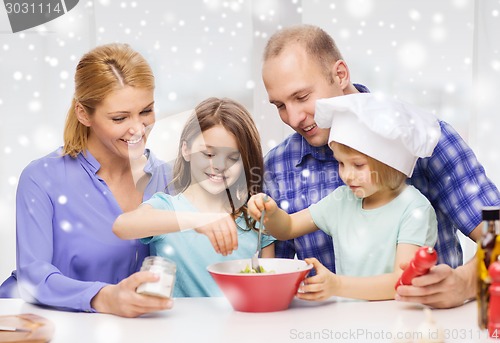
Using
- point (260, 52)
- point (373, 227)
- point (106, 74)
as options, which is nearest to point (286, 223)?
point (373, 227)

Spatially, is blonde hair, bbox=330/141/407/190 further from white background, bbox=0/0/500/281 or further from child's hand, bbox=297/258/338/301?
white background, bbox=0/0/500/281

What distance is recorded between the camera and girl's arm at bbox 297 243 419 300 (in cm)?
113

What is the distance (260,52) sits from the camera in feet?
6.89

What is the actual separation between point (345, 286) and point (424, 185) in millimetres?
448

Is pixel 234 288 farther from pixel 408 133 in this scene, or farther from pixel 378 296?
pixel 408 133

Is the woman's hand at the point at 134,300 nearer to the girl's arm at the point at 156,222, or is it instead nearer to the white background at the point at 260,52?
the girl's arm at the point at 156,222

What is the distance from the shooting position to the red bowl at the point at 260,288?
1084mm

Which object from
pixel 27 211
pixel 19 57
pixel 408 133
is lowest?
pixel 27 211

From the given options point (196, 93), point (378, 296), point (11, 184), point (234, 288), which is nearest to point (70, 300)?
point (234, 288)

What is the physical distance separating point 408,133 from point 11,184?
160cm

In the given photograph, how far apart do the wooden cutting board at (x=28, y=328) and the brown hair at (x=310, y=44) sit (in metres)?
0.83

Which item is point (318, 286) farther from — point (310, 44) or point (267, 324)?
point (310, 44)

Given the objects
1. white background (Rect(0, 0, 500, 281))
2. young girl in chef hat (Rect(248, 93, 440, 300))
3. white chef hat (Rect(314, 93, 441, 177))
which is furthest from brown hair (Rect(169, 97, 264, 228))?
white background (Rect(0, 0, 500, 281))

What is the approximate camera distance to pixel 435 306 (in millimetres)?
1117
